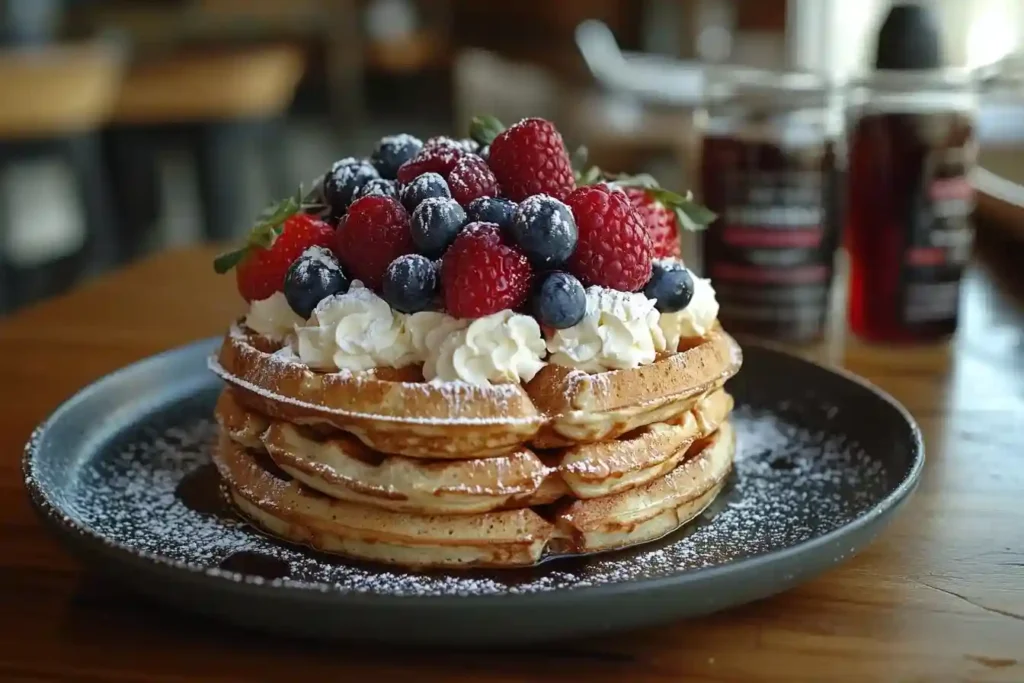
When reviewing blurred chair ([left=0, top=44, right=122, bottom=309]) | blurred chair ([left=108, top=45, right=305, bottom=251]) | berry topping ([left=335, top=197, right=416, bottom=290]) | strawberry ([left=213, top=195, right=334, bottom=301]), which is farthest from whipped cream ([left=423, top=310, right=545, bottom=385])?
blurred chair ([left=108, top=45, right=305, bottom=251])

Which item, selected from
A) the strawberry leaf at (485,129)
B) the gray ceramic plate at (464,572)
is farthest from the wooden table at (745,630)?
the strawberry leaf at (485,129)

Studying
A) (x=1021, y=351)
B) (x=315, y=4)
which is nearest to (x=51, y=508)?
(x=1021, y=351)

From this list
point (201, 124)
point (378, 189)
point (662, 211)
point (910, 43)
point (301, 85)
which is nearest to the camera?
point (378, 189)

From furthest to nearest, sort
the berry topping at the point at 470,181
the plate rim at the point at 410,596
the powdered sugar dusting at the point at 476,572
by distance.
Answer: the berry topping at the point at 470,181 < the powdered sugar dusting at the point at 476,572 < the plate rim at the point at 410,596

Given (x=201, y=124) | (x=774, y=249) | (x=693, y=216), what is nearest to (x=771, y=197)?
(x=774, y=249)

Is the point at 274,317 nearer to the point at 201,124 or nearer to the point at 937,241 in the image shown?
the point at 937,241

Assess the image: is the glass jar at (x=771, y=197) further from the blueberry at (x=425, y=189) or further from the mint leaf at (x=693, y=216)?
the blueberry at (x=425, y=189)

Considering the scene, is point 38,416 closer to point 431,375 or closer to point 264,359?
point 264,359
